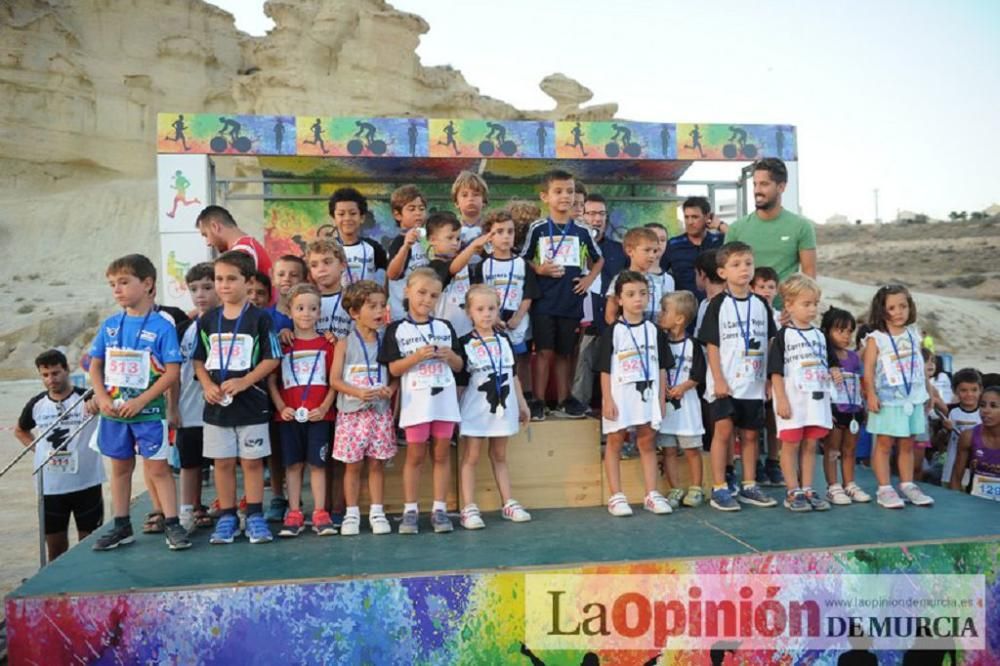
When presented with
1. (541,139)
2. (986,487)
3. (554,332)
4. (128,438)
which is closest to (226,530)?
(128,438)

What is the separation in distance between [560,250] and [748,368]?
1429mm

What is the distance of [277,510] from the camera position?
4.28m

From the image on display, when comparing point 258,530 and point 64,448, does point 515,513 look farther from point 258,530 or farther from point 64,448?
point 64,448

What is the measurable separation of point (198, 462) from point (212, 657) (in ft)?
4.98

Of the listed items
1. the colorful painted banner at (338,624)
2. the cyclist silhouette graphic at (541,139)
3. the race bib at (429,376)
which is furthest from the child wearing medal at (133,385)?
the cyclist silhouette graphic at (541,139)

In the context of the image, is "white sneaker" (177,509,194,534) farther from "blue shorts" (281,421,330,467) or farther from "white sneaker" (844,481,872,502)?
"white sneaker" (844,481,872,502)

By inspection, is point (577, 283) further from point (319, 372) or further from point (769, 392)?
point (319, 372)

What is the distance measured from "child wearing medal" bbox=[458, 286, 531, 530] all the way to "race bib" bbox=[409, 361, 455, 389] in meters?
0.21

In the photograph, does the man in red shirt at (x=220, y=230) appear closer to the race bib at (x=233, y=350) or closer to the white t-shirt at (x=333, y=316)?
the white t-shirt at (x=333, y=316)

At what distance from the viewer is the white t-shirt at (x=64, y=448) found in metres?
4.89

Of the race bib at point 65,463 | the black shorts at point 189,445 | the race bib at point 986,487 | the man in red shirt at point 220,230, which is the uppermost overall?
the man in red shirt at point 220,230

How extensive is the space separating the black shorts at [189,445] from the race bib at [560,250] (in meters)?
2.43

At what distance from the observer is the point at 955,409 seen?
6.01 metres

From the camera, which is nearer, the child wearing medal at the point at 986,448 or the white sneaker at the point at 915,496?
the white sneaker at the point at 915,496
